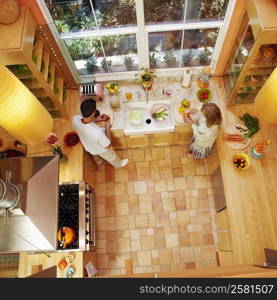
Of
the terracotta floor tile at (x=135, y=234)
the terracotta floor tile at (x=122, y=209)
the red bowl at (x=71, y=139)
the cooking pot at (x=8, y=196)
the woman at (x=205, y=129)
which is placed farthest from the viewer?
the terracotta floor tile at (x=122, y=209)

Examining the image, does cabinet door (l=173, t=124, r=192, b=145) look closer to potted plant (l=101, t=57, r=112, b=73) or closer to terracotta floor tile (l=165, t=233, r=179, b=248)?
potted plant (l=101, t=57, r=112, b=73)

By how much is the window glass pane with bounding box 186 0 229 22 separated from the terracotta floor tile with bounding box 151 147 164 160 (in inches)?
71.8

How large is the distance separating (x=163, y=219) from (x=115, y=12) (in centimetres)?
264

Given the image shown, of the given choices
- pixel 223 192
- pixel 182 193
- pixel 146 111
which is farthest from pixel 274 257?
pixel 146 111

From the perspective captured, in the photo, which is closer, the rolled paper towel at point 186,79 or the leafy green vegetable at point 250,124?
the leafy green vegetable at point 250,124

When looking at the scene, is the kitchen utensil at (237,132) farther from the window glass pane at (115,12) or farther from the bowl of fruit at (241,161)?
the window glass pane at (115,12)

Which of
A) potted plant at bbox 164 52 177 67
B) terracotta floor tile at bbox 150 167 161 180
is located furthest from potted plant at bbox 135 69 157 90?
terracotta floor tile at bbox 150 167 161 180

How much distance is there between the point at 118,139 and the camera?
396cm

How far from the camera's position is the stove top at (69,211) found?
3.18m

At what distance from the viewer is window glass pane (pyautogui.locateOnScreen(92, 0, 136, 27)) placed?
293cm

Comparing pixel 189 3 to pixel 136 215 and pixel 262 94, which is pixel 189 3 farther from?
pixel 136 215

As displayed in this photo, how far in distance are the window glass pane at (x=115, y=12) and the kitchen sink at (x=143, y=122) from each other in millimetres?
1043

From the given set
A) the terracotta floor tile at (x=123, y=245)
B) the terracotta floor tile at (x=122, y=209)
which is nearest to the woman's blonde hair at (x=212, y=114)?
the terracotta floor tile at (x=122, y=209)

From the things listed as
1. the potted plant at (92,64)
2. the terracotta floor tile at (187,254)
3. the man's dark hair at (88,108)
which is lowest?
the terracotta floor tile at (187,254)
